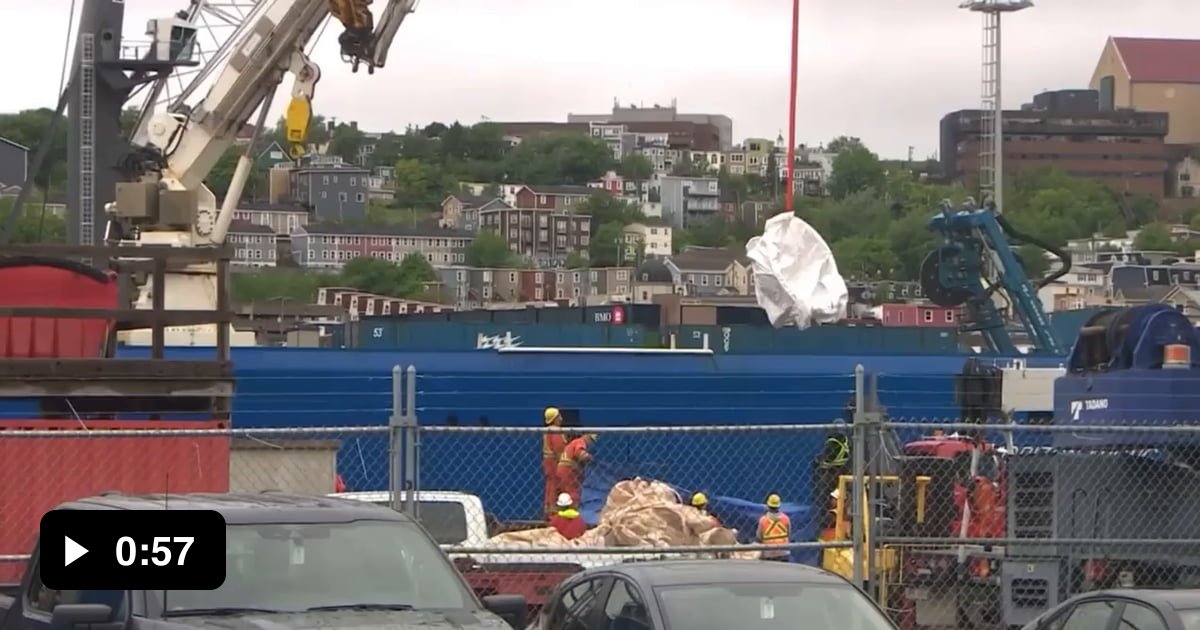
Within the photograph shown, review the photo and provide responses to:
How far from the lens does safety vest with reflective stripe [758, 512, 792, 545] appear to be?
17.2 metres

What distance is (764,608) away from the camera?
10289 mm

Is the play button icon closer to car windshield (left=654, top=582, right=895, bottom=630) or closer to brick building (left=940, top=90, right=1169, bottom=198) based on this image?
car windshield (left=654, top=582, right=895, bottom=630)

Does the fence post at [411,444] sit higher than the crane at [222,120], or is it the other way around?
the crane at [222,120]

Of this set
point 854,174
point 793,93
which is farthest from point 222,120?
point 854,174

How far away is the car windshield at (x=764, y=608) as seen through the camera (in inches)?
402

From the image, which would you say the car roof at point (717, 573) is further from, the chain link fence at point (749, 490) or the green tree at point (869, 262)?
the green tree at point (869, 262)

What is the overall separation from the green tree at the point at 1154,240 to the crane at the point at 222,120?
303 feet

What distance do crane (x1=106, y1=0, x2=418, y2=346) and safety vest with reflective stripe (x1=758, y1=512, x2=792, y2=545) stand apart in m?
12.5

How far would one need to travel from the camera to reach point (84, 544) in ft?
31.3

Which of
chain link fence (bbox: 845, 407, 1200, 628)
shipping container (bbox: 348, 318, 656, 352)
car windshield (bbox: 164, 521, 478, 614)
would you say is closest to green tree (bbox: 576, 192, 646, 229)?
shipping container (bbox: 348, 318, 656, 352)

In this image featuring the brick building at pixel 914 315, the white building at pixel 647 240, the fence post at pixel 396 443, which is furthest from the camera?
the white building at pixel 647 240

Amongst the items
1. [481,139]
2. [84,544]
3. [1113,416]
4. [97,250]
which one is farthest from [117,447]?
[481,139]

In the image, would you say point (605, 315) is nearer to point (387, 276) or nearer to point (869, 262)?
point (387, 276)

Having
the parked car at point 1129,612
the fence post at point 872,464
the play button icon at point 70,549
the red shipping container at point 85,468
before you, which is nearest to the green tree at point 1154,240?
the fence post at point 872,464
